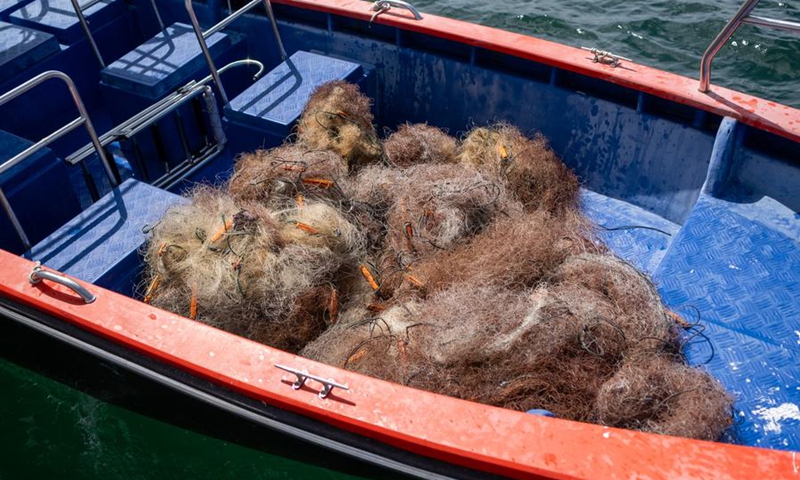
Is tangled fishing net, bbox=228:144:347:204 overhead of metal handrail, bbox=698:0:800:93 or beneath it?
beneath

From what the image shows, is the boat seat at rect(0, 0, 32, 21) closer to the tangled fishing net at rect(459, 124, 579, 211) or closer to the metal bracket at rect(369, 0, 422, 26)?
the metal bracket at rect(369, 0, 422, 26)

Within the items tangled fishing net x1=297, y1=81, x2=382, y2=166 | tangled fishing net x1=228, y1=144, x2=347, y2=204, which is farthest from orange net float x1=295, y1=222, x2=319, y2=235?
tangled fishing net x1=297, y1=81, x2=382, y2=166

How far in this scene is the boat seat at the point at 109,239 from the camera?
4117 mm

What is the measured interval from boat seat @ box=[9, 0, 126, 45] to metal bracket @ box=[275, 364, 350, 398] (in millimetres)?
4782

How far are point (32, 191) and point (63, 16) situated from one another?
2.70 m

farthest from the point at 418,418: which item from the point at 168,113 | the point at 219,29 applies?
the point at 219,29

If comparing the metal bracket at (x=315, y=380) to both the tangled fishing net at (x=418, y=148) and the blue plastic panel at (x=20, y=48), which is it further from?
the blue plastic panel at (x=20, y=48)

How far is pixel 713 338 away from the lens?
13.2 ft

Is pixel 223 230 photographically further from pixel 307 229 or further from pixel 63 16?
pixel 63 16

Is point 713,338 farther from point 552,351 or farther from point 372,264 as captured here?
point 372,264

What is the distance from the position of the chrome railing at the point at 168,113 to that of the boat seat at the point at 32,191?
227 millimetres

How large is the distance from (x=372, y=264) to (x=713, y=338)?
2.11 meters

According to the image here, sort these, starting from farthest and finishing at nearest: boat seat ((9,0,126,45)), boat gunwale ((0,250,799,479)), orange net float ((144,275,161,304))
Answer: boat seat ((9,0,126,45)), orange net float ((144,275,161,304)), boat gunwale ((0,250,799,479))

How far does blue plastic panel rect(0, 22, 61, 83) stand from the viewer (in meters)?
5.75
